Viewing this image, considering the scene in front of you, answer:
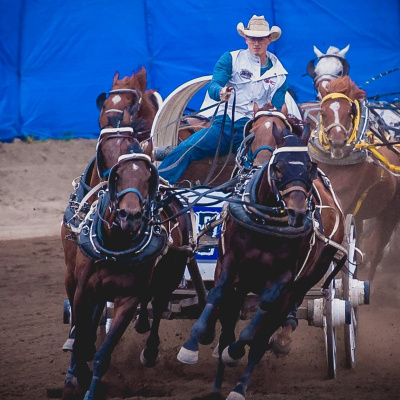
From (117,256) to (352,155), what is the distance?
10.1 feet

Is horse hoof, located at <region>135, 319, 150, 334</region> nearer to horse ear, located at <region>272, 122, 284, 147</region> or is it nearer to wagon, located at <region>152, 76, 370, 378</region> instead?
wagon, located at <region>152, 76, 370, 378</region>

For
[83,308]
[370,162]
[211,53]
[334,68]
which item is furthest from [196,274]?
[211,53]

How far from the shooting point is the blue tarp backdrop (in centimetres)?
1408

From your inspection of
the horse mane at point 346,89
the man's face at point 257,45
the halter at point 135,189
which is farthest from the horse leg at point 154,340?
the horse mane at point 346,89

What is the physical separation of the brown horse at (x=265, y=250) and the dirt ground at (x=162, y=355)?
45 cm

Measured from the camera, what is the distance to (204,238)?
673cm

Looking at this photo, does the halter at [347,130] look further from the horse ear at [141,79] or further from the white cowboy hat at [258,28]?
the horse ear at [141,79]

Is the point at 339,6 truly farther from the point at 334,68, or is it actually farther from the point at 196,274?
the point at 196,274

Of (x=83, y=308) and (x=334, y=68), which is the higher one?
(x=334, y=68)

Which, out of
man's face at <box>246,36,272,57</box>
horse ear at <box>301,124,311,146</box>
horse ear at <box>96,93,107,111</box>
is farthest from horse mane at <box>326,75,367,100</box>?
horse ear at <box>301,124,311,146</box>

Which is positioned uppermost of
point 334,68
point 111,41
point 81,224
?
point 111,41

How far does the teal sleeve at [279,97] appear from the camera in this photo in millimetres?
7055

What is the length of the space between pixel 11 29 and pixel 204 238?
8.50m

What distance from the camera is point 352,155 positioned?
310 inches
